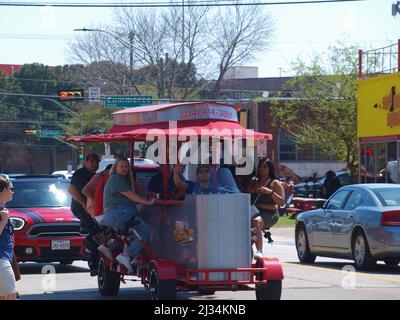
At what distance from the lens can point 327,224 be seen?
700 inches

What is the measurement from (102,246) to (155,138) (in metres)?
2.21

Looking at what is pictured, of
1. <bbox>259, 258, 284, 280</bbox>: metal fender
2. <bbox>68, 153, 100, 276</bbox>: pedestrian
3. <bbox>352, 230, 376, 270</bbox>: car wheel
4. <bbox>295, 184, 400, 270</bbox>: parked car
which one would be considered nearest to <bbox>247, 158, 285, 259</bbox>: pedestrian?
<bbox>259, 258, 284, 280</bbox>: metal fender

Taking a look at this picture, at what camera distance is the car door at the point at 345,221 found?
667 inches

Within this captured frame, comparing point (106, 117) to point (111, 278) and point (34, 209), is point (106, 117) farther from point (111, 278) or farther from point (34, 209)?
point (111, 278)

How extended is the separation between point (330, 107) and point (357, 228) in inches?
1022

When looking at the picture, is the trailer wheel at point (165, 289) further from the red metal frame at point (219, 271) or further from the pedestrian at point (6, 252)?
the pedestrian at point (6, 252)

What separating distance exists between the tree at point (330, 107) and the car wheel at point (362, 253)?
23.3m

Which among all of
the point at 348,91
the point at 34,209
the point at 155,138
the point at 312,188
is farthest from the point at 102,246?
the point at 312,188

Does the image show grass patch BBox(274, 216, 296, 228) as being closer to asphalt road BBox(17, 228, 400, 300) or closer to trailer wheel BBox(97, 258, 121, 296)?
asphalt road BBox(17, 228, 400, 300)

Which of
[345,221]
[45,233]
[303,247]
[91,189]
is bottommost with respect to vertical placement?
[303,247]

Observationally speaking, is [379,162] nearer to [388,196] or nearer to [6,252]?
[388,196]

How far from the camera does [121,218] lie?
1205cm

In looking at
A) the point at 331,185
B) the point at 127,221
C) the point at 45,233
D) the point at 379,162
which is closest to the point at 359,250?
the point at 45,233

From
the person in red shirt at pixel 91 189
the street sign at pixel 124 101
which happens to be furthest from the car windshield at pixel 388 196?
the street sign at pixel 124 101
